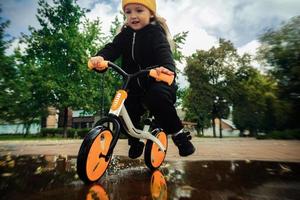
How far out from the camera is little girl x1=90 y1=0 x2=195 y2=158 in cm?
284

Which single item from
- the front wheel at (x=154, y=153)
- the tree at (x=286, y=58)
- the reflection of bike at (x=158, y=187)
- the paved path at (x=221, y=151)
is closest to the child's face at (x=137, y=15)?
the front wheel at (x=154, y=153)

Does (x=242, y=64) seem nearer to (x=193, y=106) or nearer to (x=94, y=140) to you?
(x=193, y=106)

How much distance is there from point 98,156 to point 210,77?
41.8 m

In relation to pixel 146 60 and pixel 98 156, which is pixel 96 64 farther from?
pixel 98 156

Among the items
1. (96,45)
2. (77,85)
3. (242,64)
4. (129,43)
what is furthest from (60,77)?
(242,64)

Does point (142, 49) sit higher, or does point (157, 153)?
point (142, 49)

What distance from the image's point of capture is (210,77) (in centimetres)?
4272

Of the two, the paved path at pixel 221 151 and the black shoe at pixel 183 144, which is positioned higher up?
the black shoe at pixel 183 144

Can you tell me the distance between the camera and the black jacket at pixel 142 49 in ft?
9.58

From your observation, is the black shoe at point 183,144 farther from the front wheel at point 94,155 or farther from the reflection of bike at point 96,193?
the reflection of bike at point 96,193

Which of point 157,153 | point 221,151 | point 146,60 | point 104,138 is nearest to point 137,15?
point 146,60

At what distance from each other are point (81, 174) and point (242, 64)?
44661mm

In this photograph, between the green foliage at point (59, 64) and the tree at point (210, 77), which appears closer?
the green foliage at point (59, 64)

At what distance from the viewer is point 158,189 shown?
226 centimetres
